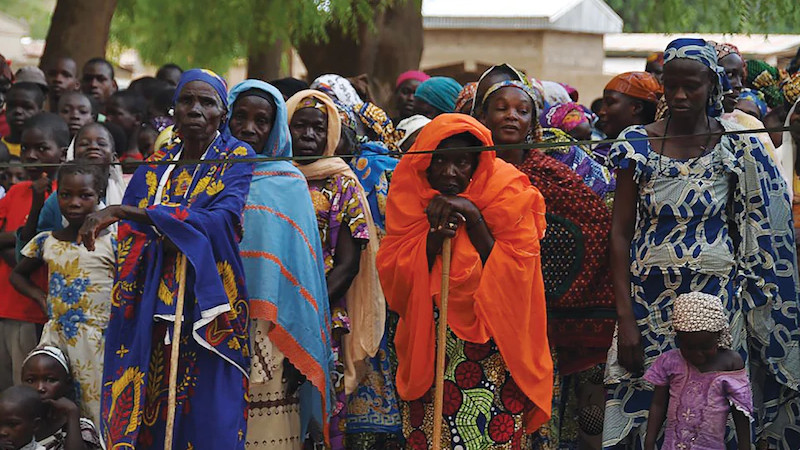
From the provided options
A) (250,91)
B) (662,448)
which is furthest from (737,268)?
(250,91)

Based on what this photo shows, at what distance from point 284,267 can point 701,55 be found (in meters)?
2.16

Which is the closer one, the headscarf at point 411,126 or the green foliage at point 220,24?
the headscarf at point 411,126

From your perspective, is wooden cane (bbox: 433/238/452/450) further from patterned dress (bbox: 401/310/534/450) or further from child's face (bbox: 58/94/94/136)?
child's face (bbox: 58/94/94/136)

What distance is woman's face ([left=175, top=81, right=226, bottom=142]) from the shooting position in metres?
6.22

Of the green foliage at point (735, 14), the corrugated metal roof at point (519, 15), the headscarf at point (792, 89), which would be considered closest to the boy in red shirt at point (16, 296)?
the headscarf at point (792, 89)

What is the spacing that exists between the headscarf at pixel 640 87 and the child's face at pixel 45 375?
11.1 ft

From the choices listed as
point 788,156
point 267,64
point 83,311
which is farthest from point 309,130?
point 267,64

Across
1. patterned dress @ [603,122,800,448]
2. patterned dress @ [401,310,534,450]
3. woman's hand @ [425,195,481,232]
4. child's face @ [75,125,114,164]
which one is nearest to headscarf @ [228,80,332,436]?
patterned dress @ [401,310,534,450]

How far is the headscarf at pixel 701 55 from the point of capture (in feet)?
18.9

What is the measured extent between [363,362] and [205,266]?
1310 millimetres

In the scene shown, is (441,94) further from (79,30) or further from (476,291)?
(79,30)

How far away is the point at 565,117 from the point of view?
26.7 feet

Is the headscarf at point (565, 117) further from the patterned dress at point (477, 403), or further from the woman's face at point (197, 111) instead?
the woman's face at point (197, 111)

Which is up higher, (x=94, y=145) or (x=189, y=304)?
(x=94, y=145)
